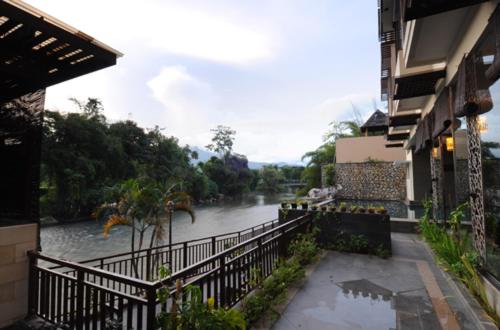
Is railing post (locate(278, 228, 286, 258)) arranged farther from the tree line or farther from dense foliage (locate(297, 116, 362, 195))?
dense foliage (locate(297, 116, 362, 195))

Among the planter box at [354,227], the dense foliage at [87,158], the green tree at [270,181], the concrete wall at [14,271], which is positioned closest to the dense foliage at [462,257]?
the planter box at [354,227]

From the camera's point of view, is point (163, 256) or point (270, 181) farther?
point (270, 181)

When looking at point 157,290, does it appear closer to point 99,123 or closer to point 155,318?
point 155,318

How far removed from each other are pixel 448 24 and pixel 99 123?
22040 millimetres

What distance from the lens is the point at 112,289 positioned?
6.13ft

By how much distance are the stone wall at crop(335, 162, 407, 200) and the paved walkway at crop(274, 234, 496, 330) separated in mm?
9681

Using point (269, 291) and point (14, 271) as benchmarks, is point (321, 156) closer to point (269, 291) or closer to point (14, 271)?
point (269, 291)

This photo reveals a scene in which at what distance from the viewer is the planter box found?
4266 millimetres

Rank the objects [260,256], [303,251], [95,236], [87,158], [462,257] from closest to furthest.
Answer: [462,257], [260,256], [303,251], [95,236], [87,158]

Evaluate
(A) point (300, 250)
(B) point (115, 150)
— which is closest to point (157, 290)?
(A) point (300, 250)

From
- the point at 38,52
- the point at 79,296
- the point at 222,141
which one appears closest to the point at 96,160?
the point at 38,52

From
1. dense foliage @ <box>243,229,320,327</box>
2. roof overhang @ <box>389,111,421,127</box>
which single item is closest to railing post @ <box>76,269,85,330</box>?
dense foliage @ <box>243,229,320,327</box>

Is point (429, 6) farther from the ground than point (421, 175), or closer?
farther from the ground

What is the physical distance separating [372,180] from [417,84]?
10.5 meters
